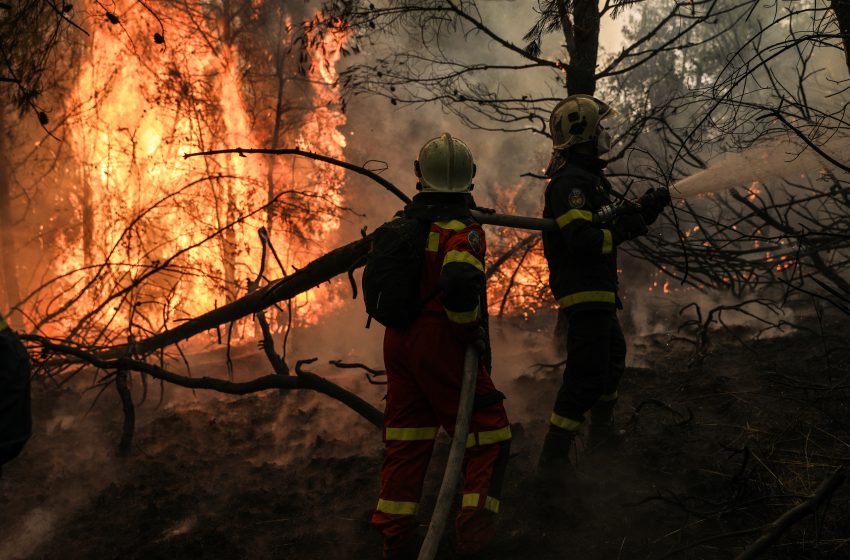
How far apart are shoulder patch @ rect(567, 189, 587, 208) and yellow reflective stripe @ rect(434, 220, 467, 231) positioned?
29.4 inches

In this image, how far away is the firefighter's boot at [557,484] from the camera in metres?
2.94

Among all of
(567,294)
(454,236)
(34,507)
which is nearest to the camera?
(454,236)

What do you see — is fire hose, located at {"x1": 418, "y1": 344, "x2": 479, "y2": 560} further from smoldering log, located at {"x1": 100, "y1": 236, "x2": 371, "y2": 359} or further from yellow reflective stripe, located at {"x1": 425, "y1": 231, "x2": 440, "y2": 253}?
smoldering log, located at {"x1": 100, "y1": 236, "x2": 371, "y2": 359}

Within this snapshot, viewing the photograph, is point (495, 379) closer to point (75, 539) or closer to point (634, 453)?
point (634, 453)

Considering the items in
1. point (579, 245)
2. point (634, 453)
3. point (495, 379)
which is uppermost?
point (579, 245)

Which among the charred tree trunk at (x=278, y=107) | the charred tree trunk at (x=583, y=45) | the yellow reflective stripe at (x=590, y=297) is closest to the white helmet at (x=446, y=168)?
the yellow reflective stripe at (x=590, y=297)

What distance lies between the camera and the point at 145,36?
12492 millimetres

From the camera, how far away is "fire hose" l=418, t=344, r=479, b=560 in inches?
81.6

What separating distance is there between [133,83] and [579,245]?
12634 millimetres

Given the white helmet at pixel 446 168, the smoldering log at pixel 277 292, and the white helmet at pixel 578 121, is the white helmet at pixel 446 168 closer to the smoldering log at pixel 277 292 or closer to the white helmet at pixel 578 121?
the smoldering log at pixel 277 292

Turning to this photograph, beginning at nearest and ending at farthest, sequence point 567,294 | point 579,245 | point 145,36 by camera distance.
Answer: point 579,245 < point 567,294 < point 145,36

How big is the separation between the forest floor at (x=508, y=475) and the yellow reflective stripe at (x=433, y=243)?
140cm

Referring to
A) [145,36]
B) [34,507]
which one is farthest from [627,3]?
[145,36]

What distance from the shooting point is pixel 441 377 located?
2.68 meters
